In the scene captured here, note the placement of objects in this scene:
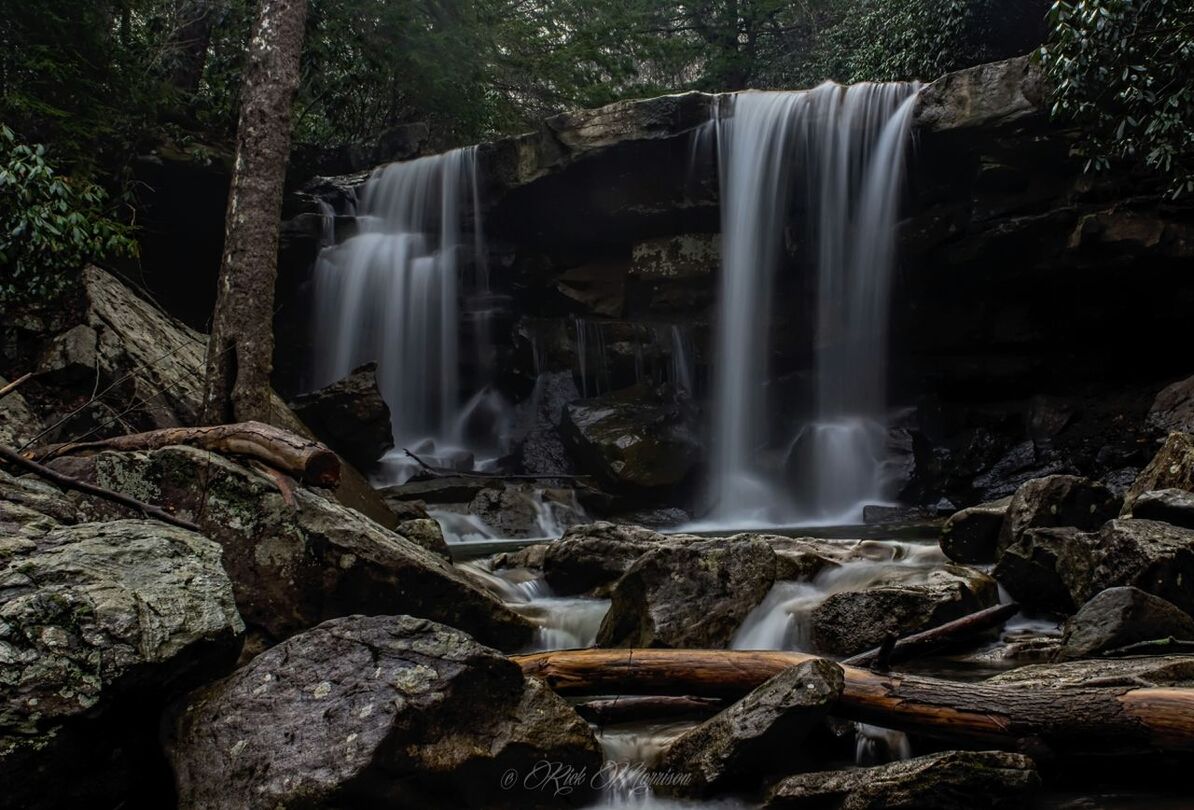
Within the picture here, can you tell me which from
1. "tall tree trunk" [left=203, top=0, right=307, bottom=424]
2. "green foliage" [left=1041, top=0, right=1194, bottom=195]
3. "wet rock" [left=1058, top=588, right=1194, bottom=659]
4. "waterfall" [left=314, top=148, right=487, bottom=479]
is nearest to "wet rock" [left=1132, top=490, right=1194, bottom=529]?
"wet rock" [left=1058, top=588, right=1194, bottom=659]

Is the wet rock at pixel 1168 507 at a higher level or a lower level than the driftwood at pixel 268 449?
lower

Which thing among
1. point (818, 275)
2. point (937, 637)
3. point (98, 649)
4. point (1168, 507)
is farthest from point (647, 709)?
point (818, 275)

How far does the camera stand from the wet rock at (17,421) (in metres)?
6.97

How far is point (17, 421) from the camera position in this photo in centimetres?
730

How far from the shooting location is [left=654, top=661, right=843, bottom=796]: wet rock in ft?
11.1

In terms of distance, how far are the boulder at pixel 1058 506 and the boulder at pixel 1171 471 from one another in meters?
0.20

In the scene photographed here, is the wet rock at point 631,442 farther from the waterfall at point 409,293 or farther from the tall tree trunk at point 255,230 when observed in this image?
the tall tree trunk at point 255,230

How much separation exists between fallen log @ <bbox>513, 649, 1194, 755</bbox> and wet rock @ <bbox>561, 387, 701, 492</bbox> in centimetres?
799

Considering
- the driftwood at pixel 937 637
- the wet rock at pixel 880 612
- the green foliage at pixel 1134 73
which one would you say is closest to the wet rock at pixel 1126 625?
the driftwood at pixel 937 637

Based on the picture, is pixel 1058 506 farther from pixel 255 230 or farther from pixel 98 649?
pixel 255 230

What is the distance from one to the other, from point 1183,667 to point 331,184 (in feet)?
50.8

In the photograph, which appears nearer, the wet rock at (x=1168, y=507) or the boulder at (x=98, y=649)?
the boulder at (x=98, y=649)

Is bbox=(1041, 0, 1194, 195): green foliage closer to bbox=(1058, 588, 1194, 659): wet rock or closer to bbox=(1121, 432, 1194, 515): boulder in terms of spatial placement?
bbox=(1121, 432, 1194, 515): boulder

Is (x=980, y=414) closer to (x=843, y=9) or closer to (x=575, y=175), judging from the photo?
(x=575, y=175)
